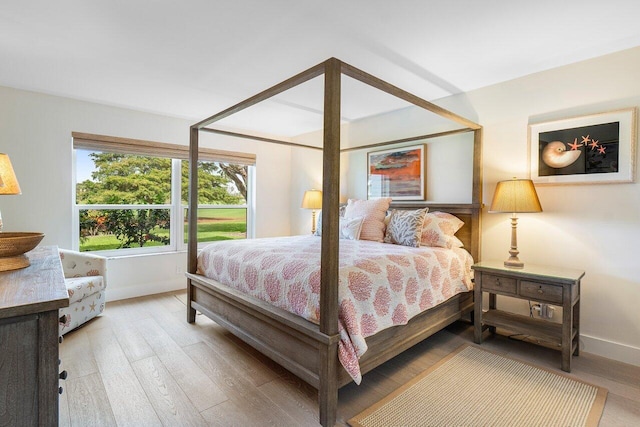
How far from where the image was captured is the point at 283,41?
7.30 feet

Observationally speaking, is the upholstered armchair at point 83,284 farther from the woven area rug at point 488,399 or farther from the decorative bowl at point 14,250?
the woven area rug at point 488,399

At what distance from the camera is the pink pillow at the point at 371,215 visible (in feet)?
10.6

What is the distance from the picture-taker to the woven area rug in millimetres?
1706

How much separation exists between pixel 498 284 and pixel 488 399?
0.94 metres

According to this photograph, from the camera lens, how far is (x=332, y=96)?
5.38 feet

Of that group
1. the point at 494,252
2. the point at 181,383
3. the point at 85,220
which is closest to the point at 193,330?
the point at 181,383

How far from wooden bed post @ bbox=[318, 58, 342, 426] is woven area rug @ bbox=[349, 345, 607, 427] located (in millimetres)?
217

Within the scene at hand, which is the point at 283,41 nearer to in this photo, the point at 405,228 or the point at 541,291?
the point at 405,228

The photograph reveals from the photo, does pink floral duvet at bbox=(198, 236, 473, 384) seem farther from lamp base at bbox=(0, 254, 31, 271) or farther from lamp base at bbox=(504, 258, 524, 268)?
lamp base at bbox=(0, 254, 31, 271)

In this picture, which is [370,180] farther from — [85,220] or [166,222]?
[85,220]

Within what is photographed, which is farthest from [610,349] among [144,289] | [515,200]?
[144,289]

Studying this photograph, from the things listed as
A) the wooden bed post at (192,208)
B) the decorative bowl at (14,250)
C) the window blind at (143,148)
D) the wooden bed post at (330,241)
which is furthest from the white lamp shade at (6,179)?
the window blind at (143,148)

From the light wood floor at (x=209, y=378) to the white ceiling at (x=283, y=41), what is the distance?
225 cm

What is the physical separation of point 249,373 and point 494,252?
2.42 m
